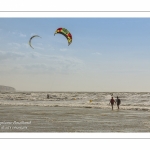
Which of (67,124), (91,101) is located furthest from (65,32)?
(91,101)

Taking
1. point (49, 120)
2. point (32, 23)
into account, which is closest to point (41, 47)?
point (32, 23)

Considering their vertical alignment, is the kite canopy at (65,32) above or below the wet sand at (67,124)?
above

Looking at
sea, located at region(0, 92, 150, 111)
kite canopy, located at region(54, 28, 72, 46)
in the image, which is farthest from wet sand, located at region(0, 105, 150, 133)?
kite canopy, located at region(54, 28, 72, 46)

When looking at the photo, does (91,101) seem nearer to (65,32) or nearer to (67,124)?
(67,124)

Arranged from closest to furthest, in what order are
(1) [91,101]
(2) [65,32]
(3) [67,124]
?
(2) [65,32]
(3) [67,124]
(1) [91,101]

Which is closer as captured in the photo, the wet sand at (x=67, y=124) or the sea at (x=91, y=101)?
the wet sand at (x=67, y=124)

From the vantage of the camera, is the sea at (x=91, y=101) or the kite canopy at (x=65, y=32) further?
the sea at (x=91, y=101)

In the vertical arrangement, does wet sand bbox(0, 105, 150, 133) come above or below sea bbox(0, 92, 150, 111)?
below

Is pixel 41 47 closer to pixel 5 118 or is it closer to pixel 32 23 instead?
A: pixel 32 23

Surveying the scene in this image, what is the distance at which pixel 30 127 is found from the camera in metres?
7.84

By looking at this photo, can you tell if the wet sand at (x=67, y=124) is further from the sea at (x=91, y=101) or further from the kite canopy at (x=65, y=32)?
the kite canopy at (x=65, y=32)

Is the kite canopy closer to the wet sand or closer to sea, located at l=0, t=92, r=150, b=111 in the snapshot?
sea, located at l=0, t=92, r=150, b=111

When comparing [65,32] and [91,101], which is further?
[91,101]

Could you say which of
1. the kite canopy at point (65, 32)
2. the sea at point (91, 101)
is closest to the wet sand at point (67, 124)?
the sea at point (91, 101)
